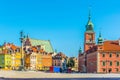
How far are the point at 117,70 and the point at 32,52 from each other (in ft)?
161

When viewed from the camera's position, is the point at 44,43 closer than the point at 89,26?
No

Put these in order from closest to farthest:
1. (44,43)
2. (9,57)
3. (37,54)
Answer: (9,57)
(37,54)
(44,43)

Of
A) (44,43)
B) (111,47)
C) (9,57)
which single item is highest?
(44,43)

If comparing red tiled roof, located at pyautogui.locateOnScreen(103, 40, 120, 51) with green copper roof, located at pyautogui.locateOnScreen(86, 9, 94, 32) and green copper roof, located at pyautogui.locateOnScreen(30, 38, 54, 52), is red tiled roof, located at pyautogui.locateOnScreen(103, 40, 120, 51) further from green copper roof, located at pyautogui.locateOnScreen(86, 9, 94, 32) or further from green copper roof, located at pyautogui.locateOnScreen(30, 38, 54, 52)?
green copper roof, located at pyautogui.locateOnScreen(30, 38, 54, 52)

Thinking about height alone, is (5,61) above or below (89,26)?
below

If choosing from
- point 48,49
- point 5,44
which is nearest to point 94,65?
point 5,44

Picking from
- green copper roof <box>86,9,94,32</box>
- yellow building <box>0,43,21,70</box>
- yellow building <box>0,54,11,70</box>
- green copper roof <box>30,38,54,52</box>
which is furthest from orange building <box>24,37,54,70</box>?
green copper roof <box>86,9,94,32</box>

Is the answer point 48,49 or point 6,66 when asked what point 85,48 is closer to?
point 48,49

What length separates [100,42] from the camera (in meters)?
123

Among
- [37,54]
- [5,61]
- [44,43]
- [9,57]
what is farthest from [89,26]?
[5,61]

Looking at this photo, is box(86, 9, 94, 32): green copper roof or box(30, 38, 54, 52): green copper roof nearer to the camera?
box(86, 9, 94, 32): green copper roof

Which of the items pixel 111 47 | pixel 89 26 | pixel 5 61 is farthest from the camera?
pixel 89 26

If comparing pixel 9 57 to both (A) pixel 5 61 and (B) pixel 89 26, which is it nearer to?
(A) pixel 5 61

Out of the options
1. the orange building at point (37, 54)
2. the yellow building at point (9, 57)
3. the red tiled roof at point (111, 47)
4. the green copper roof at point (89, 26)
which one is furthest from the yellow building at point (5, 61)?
the red tiled roof at point (111, 47)
